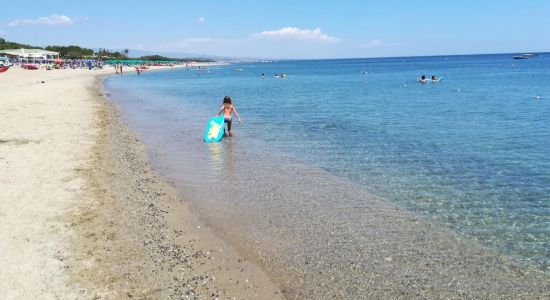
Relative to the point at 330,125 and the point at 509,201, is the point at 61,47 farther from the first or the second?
the point at 509,201

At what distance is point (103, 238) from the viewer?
24.0ft

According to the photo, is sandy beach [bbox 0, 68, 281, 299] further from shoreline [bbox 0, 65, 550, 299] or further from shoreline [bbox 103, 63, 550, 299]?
shoreline [bbox 103, 63, 550, 299]

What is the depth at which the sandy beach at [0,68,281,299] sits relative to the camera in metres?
Result: 5.80

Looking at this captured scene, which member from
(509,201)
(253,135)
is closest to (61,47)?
(253,135)

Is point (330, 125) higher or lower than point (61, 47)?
lower

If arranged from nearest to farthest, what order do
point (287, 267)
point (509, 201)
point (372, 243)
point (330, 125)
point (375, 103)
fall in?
1. point (287, 267)
2. point (372, 243)
3. point (509, 201)
4. point (330, 125)
5. point (375, 103)

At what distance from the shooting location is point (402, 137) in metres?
18.6

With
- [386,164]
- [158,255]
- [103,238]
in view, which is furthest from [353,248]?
[386,164]

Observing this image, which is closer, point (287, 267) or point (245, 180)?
point (287, 267)

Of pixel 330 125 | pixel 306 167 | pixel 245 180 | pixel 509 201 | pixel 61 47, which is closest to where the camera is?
pixel 509 201

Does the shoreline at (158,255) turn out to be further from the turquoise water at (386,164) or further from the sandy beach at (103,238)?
the turquoise water at (386,164)

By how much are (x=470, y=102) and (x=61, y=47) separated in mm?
147768

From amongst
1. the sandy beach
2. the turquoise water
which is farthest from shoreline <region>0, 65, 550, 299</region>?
the turquoise water

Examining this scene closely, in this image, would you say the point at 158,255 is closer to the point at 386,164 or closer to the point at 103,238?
the point at 103,238
